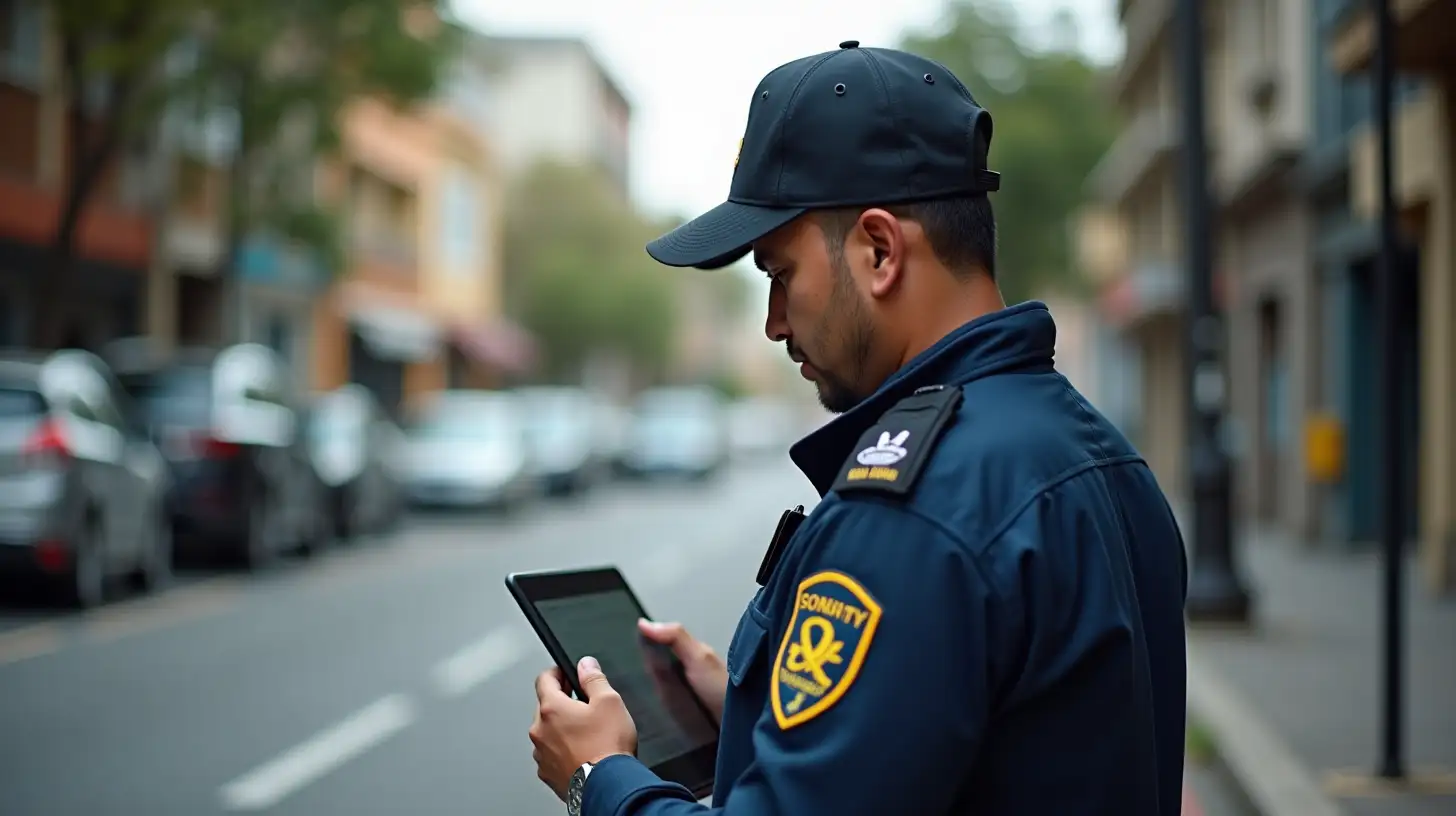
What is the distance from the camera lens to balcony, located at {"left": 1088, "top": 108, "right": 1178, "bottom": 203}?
32906 mm

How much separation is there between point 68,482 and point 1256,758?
8718mm

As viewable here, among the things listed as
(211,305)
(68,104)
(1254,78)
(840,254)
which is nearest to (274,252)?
(211,305)

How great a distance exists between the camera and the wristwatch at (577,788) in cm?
189

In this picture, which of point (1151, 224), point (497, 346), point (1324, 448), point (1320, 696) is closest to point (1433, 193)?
point (1324, 448)

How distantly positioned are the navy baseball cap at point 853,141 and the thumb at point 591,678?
20.2 inches

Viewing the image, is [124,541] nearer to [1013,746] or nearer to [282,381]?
[282,381]

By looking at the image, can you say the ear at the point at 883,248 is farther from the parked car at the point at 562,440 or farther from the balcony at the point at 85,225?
the parked car at the point at 562,440

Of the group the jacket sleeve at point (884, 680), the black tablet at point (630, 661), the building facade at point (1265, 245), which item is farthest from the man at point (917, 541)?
the building facade at point (1265, 245)

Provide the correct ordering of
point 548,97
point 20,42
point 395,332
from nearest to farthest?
point 20,42 → point 395,332 → point 548,97

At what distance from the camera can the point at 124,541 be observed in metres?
13.7

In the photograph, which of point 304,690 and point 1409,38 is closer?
point 304,690

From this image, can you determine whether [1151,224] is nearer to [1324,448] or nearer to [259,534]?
[1324,448]

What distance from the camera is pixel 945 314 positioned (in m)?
1.86

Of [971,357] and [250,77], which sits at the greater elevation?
[250,77]
